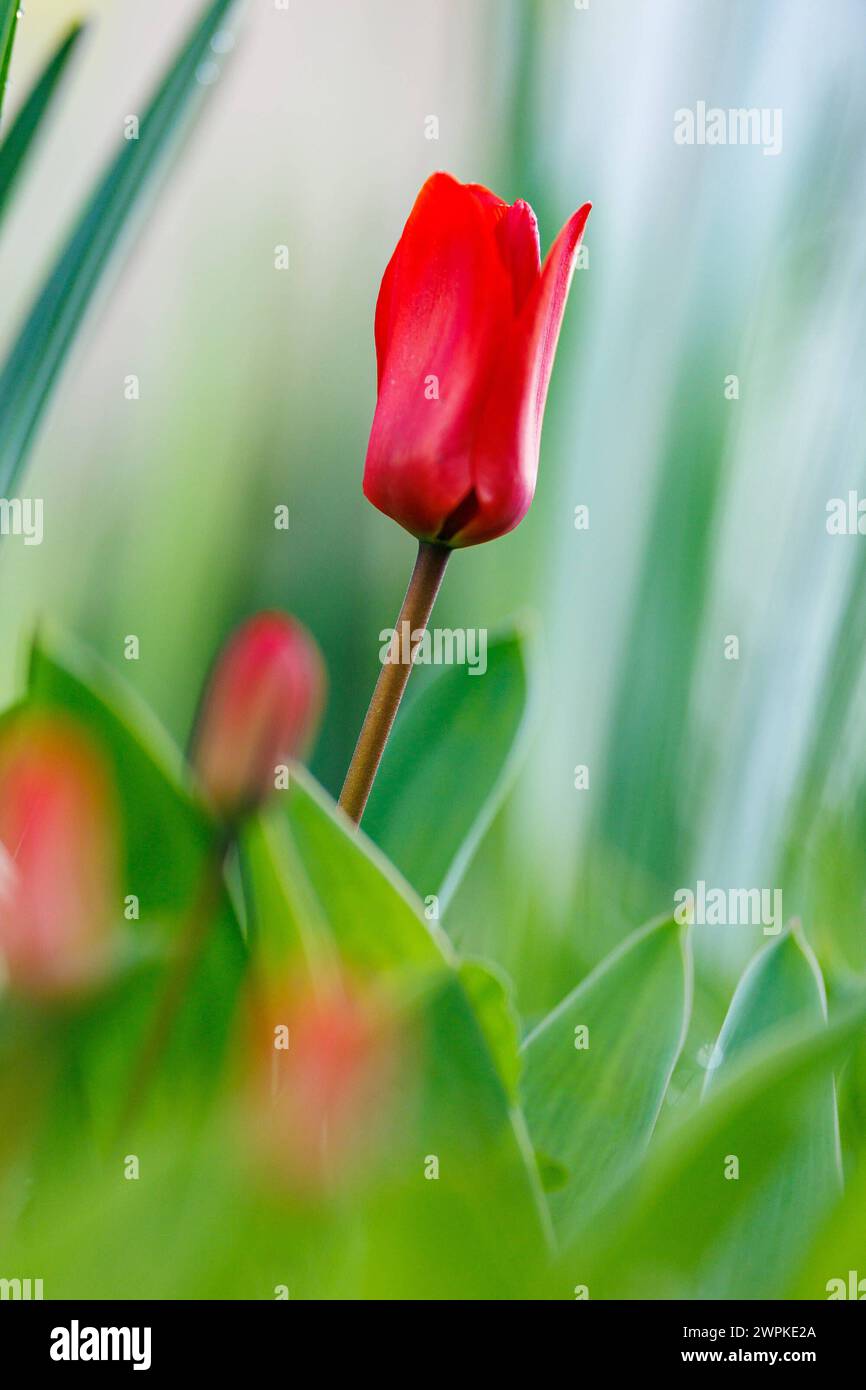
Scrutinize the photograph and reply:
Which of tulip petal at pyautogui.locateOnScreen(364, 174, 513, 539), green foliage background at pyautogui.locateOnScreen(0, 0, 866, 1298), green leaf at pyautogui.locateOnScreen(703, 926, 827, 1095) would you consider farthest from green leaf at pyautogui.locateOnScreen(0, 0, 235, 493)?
green leaf at pyautogui.locateOnScreen(703, 926, 827, 1095)

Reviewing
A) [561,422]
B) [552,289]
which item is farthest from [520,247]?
[561,422]

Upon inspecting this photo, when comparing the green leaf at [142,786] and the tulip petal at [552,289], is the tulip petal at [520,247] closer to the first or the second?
the tulip petal at [552,289]

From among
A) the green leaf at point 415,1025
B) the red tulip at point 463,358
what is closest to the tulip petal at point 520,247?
the red tulip at point 463,358

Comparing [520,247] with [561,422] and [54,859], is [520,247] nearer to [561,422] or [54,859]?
[54,859]

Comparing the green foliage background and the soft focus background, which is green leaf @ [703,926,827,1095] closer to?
the green foliage background

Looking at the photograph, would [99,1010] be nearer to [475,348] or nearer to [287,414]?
[475,348]
